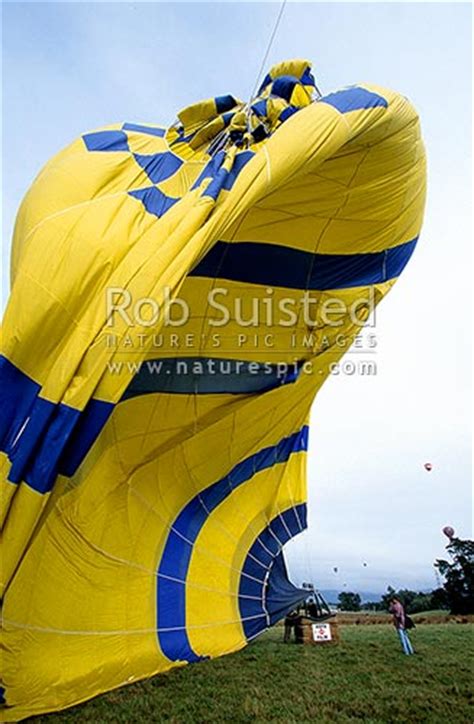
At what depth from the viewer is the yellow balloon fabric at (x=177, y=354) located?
2.31 meters

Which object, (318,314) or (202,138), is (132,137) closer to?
(202,138)

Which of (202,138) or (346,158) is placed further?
(202,138)

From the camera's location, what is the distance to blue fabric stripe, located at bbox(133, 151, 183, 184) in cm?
333

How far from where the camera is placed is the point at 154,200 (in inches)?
118

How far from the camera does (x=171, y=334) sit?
3547 mm

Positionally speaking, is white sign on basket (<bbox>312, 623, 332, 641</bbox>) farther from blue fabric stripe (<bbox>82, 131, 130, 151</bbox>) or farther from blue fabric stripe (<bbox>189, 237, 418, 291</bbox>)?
blue fabric stripe (<bbox>82, 131, 130, 151</bbox>)

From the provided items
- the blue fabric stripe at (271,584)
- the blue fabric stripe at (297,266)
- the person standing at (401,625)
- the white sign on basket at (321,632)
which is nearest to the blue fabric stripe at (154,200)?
the blue fabric stripe at (297,266)

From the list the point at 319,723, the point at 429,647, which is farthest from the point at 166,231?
the point at 429,647

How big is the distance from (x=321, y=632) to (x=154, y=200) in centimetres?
604

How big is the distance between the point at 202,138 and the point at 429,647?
6221mm

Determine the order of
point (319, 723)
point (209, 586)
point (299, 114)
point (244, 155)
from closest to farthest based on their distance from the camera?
point (299, 114)
point (244, 155)
point (319, 723)
point (209, 586)

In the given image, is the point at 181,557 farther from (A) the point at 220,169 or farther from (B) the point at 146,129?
(B) the point at 146,129

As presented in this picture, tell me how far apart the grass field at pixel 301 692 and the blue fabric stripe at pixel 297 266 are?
9.84 ft

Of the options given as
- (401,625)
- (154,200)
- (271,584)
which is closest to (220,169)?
(154,200)
